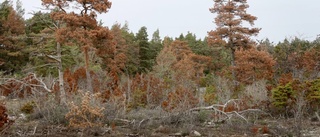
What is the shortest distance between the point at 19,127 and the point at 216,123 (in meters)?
6.63

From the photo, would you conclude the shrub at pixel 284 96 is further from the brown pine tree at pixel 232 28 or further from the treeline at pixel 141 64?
the brown pine tree at pixel 232 28

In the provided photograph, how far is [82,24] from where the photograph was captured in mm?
17516

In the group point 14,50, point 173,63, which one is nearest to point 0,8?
point 14,50

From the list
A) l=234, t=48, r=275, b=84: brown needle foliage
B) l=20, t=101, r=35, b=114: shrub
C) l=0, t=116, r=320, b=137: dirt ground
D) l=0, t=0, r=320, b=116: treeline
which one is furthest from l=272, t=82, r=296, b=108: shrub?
l=234, t=48, r=275, b=84: brown needle foliage

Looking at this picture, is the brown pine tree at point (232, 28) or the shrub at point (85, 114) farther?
the brown pine tree at point (232, 28)

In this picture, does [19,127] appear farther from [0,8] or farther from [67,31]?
[0,8]

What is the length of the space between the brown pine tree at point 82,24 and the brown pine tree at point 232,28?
14301 millimetres

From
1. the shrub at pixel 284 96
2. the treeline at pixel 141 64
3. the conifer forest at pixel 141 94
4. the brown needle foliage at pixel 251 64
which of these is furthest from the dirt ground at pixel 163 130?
the brown needle foliage at pixel 251 64

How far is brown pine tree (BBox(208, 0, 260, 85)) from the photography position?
30.1m

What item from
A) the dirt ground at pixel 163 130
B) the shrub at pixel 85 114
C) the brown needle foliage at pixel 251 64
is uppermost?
the brown needle foliage at pixel 251 64

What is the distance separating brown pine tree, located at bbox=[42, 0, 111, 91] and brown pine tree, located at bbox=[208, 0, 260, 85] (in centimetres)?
1430

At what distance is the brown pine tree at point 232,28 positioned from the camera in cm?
3006

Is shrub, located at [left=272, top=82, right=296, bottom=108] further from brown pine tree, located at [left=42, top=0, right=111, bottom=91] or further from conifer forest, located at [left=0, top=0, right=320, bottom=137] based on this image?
brown pine tree, located at [left=42, top=0, right=111, bottom=91]

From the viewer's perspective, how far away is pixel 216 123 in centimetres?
1322
